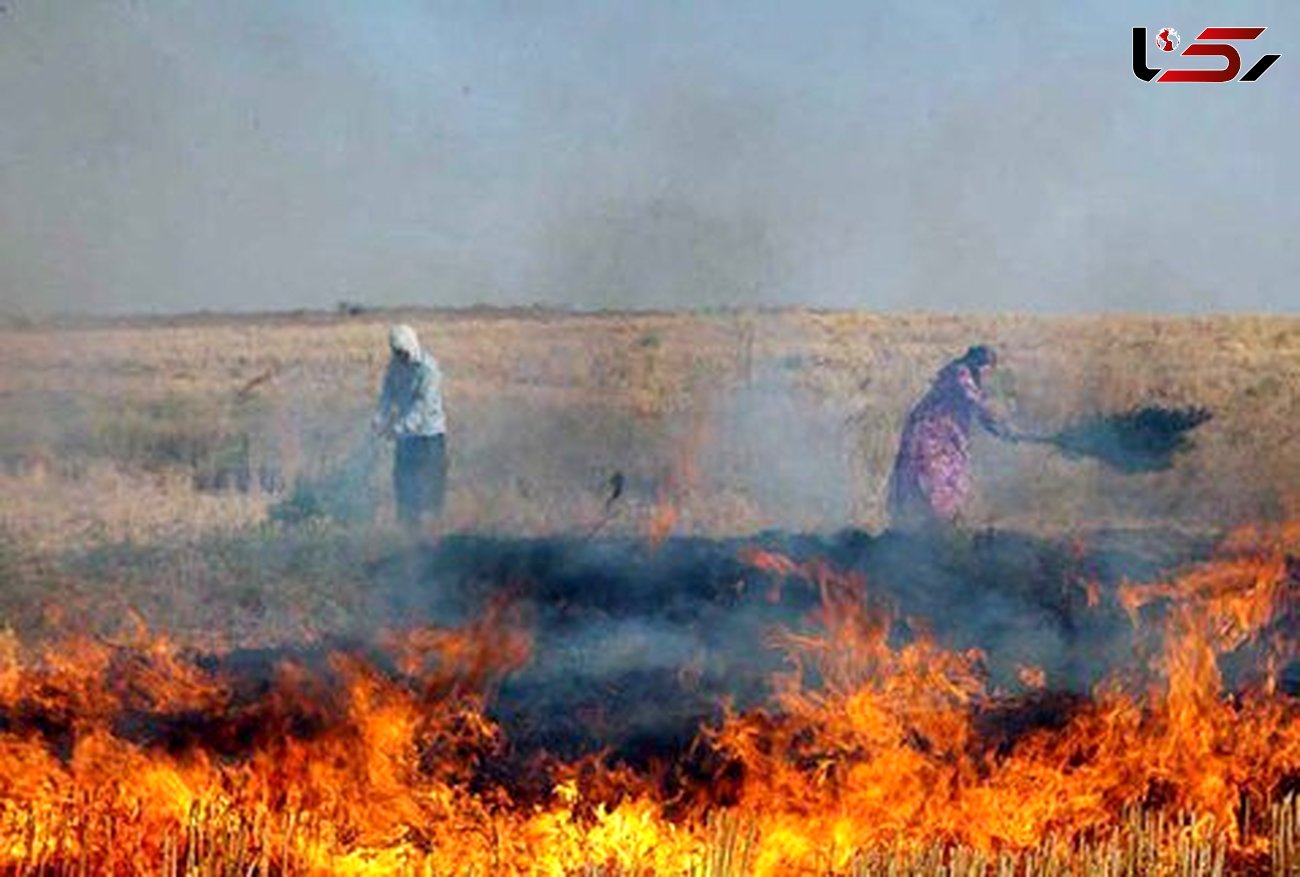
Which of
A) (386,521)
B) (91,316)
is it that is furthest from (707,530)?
(91,316)

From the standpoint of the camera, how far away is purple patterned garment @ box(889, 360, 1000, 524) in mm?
10430

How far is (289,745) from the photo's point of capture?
6.67 metres

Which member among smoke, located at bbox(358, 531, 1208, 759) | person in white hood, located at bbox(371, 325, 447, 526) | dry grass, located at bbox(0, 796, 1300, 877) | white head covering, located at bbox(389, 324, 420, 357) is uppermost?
white head covering, located at bbox(389, 324, 420, 357)

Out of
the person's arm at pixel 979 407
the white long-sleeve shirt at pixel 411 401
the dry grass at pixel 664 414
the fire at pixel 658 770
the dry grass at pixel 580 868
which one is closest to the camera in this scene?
the dry grass at pixel 580 868

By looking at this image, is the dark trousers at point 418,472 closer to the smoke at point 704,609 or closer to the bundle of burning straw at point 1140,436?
the smoke at point 704,609

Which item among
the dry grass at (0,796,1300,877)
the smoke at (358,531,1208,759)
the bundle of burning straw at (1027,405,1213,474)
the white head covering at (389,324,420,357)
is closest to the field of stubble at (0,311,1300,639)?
the smoke at (358,531,1208,759)

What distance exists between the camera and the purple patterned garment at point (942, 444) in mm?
10430

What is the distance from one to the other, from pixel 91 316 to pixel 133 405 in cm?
889

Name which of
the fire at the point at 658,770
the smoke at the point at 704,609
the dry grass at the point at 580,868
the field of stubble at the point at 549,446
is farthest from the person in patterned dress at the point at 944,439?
the dry grass at the point at 580,868

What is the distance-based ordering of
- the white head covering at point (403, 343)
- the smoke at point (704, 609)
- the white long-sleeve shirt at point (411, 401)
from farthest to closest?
1. the white long-sleeve shirt at point (411, 401)
2. the white head covering at point (403, 343)
3. the smoke at point (704, 609)

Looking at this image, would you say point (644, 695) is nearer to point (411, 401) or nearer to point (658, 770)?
point (658, 770)

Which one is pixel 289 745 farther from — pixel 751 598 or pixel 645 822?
pixel 751 598

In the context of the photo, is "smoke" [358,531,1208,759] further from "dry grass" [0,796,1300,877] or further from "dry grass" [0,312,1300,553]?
"dry grass" [0,312,1300,553]

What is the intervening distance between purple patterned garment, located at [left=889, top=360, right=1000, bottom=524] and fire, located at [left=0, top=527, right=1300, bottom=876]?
9.07 ft
